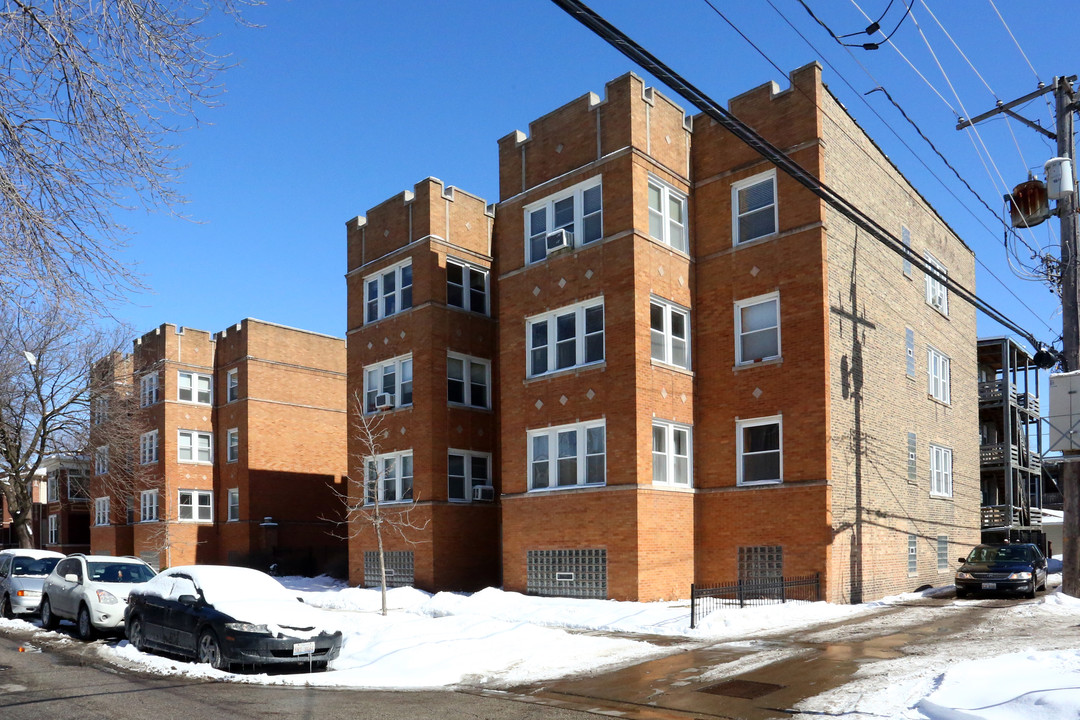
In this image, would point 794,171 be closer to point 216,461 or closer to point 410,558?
point 410,558

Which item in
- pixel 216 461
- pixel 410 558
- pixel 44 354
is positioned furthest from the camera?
pixel 216 461

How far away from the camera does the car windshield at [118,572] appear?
18781 millimetres

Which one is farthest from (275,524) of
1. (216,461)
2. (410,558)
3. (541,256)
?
(541,256)

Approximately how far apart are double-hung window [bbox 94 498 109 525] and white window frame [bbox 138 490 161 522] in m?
4.50

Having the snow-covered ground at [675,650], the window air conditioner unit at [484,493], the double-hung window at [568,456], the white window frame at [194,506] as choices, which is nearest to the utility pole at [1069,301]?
the snow-covered ground at [675,650]

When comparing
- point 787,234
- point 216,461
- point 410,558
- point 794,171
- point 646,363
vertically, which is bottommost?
point 410,558

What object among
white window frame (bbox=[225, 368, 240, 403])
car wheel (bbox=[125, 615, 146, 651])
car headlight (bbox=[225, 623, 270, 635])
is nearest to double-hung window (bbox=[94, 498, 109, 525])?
white window frame (bbox=[225, 368, 240, 403])

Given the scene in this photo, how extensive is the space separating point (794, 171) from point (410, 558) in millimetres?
19605

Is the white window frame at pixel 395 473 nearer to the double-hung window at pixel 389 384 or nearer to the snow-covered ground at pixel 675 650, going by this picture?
the double-hung window at pixel 389 384

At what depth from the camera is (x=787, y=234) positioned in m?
23.1

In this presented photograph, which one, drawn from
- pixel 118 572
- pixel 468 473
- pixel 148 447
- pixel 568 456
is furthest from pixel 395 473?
pixel 148 447

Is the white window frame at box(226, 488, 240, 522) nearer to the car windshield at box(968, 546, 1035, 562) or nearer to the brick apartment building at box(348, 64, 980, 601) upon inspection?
the brick apartment building at box(348, 64, 980, 601)

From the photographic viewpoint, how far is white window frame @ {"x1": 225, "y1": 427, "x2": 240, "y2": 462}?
138 feet

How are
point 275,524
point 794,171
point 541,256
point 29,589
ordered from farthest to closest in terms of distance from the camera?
point 275,524, point 541,256, point 29,589, point 794,171
